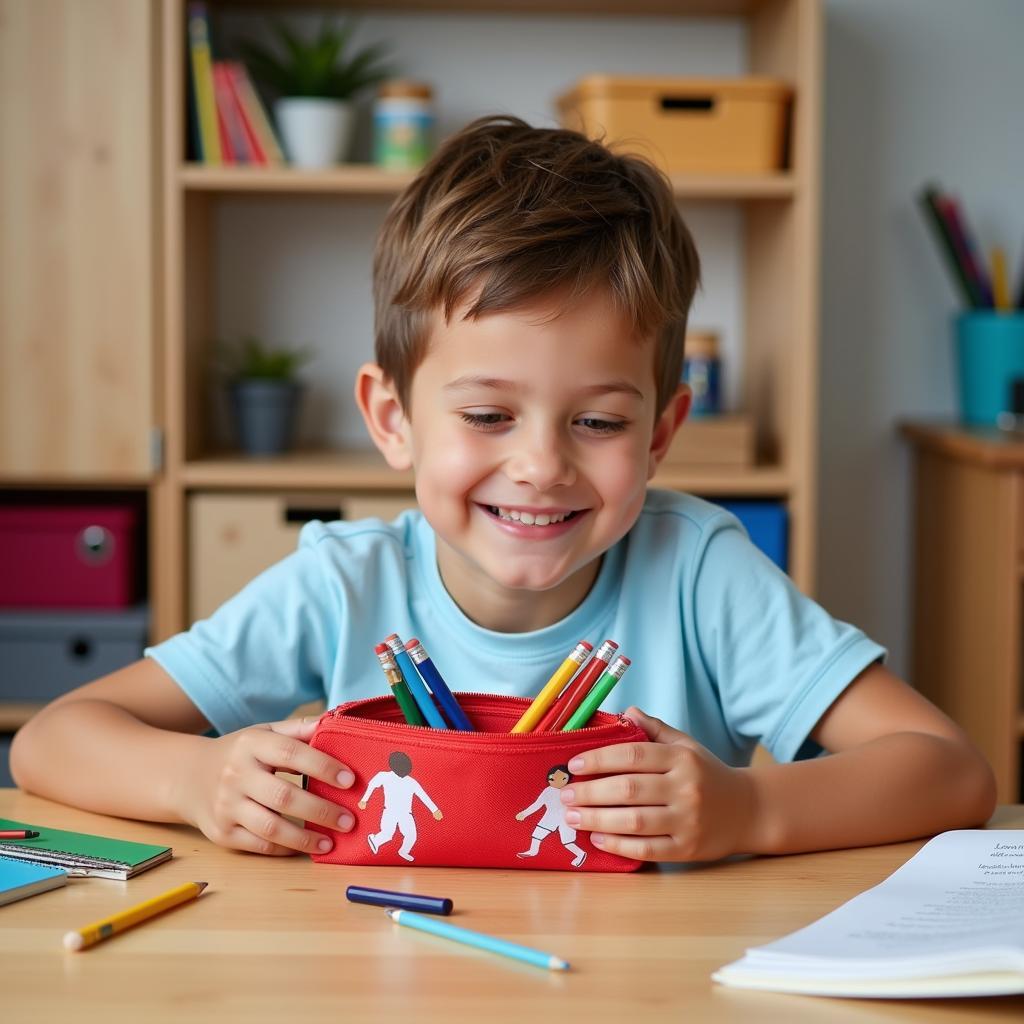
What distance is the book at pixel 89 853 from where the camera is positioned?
2.50 ft

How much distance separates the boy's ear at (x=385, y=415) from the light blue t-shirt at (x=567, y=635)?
0.25ft

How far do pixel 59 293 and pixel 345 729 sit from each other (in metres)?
1.65

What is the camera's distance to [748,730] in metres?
1.08

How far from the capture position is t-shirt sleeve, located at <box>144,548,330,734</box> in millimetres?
1056

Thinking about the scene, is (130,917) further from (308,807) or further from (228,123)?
(228,123)

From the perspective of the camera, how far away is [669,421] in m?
1.12

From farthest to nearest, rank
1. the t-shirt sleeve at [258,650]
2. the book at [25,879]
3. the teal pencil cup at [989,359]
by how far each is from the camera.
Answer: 1. the teal pencil cup at [989,359]
2. the t-shirt sleeve at [258,650]
3. the book at [25,879]

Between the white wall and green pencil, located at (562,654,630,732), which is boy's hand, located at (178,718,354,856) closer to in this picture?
green pencil, located at (562,654,630,732)

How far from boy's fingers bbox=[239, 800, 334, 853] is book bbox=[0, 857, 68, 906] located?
103 mm

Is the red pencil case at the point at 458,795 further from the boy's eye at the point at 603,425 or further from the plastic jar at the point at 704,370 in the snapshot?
the plastic jar at the point at 704,370

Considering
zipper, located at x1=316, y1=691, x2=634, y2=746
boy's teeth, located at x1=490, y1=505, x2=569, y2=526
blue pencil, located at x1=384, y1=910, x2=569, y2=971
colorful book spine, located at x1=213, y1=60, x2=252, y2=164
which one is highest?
colorful book spine, located at x1=213, y1=60, x2=252, y2=164

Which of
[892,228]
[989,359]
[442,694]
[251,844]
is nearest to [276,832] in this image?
[251,844]

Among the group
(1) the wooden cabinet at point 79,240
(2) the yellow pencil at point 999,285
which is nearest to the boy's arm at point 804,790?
(1) the wooden cabinet at point 79,240

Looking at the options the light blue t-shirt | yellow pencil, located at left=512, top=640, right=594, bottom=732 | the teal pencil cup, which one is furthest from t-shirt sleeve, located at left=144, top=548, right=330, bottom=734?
the teal pencil cup
